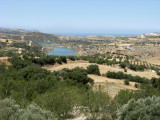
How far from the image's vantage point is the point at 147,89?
16.5 m

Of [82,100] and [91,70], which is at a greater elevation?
[82,100]

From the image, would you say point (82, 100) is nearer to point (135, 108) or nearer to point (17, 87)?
point (135, 108)

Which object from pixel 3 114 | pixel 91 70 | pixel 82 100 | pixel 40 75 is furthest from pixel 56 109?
pixel 91 70

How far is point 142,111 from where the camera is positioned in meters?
9.84

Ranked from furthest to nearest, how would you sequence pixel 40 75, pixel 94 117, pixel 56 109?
pixel 40 75 → pixel 56 109 → pixel 94 117

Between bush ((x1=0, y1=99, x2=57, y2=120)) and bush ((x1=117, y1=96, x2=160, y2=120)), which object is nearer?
bush ((x1=0, y1=99, x2=57, y2=120))

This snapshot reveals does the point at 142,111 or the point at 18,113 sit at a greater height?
the point at 142,111

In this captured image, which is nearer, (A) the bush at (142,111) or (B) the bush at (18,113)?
(B) the bush at (18,113)

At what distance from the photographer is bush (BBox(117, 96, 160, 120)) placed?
9656 millimetres

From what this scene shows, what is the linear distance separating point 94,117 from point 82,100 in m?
2.45

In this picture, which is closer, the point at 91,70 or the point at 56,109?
the point at 56,109

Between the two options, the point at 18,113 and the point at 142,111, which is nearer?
the point at 18,113

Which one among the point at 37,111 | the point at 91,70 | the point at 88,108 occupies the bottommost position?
the point at 91,70

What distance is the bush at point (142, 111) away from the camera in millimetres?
9656
